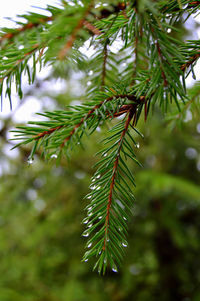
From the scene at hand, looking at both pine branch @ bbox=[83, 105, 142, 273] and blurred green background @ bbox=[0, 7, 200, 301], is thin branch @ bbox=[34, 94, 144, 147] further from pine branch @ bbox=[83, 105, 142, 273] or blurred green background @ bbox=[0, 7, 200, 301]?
blurred green background @ bbox=[0, 7, 200, 301]

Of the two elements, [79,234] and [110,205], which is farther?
[79,234]

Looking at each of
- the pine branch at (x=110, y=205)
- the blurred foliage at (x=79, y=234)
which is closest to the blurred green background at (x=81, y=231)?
the blurred foliage at (x=79, y=234)

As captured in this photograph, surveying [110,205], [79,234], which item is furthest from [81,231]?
[110,205]

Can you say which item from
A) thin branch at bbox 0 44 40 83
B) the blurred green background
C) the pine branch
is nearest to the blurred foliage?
the blurred green background

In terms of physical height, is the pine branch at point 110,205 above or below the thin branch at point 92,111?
below

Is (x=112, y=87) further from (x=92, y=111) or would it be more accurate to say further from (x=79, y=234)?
(x=79, y=234)

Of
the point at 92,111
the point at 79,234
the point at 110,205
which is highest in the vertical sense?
the point at 92,111

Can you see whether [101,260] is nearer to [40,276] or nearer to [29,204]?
[40,276]

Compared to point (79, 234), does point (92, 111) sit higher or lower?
higher

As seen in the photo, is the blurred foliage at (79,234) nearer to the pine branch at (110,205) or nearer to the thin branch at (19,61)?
the pine branch at (110,205)
